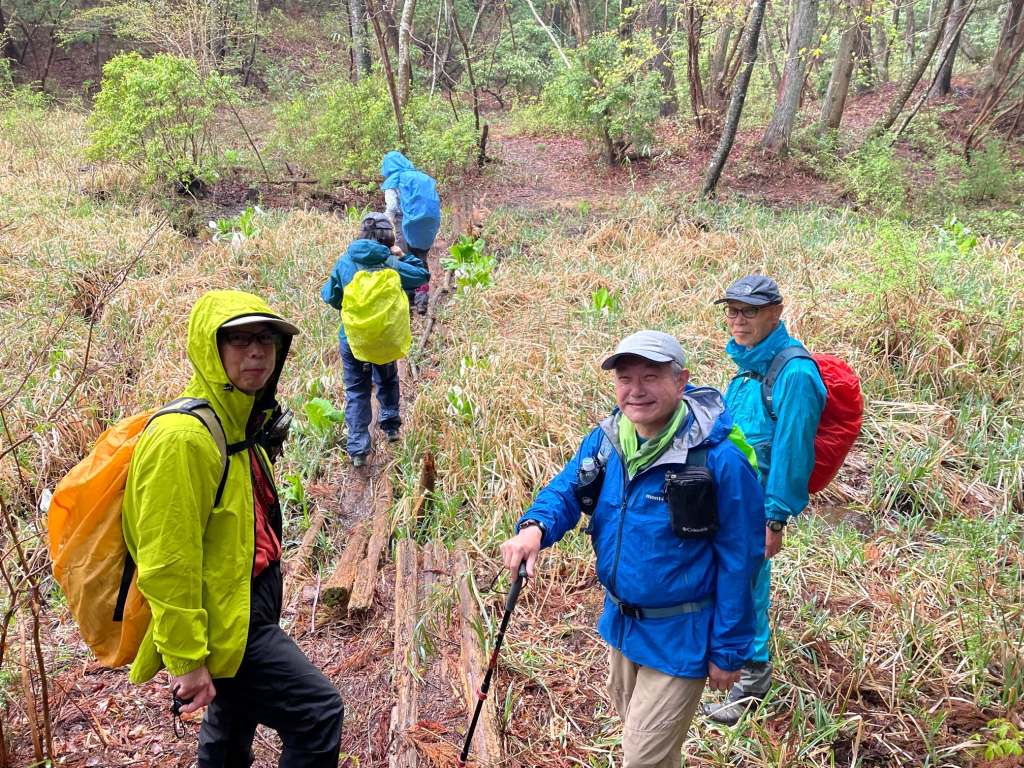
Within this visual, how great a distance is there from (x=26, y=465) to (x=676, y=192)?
11.1 metres

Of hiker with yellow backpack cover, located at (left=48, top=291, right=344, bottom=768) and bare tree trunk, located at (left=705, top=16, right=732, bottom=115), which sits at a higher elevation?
bare tree trunk, located at (left=705, top=16, right=732, bottom=115)

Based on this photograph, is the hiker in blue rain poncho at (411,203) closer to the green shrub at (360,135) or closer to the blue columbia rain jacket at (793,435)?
the green shrub at (360,135)

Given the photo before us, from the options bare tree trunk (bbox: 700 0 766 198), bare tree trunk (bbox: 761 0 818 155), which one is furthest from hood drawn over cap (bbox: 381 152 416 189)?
bare tree trunk (bbox: 761 0 818 155)

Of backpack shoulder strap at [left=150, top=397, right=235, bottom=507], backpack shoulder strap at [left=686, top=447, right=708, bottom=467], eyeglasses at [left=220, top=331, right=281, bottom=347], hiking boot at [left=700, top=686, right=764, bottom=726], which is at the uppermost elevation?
eyeglasses at [left=220, top=331, right=281, bottom=347]

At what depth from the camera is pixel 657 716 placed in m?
2.09

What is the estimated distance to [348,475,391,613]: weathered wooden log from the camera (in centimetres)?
364

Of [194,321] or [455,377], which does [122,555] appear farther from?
[455,377]

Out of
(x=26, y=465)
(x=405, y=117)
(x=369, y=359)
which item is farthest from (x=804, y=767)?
(x=405, y=117)

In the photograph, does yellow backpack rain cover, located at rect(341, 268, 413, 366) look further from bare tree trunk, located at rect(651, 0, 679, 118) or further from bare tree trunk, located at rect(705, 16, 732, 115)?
bare tree trunk, located at rect(705, 16, 732, 115)

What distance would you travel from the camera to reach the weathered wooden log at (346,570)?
362 centimetres

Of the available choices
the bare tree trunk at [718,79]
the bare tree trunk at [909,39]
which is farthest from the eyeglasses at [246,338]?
the bare tree trunk at [909,39]

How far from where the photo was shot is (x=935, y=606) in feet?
11.3

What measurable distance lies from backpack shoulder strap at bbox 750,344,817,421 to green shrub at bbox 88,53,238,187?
38.0 ft

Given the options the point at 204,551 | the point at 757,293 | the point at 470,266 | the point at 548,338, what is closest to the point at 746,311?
the point at 757,293
